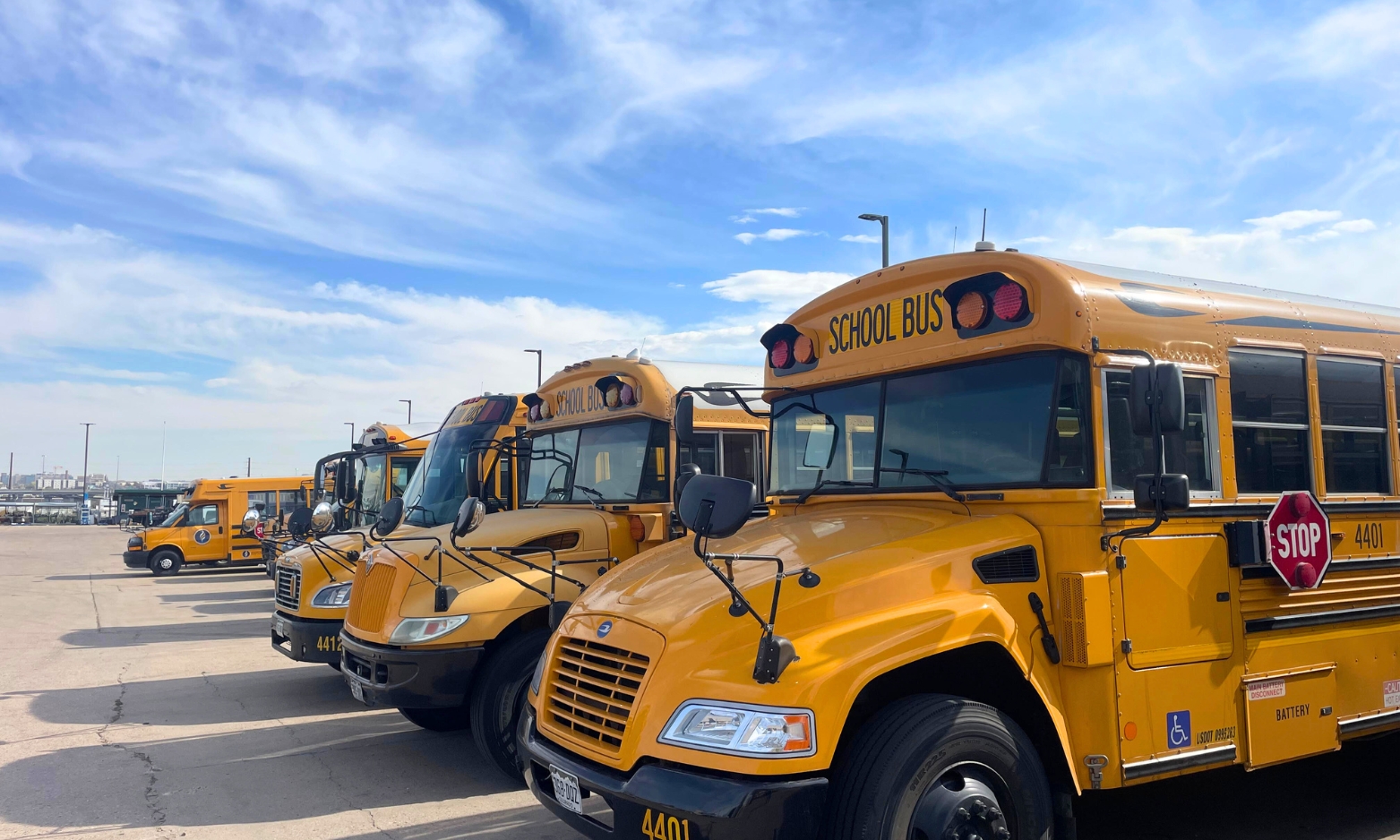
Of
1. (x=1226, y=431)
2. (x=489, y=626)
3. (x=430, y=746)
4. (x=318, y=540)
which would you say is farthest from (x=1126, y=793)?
(x=318, y=540)

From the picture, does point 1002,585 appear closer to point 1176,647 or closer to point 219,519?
point 1176,647

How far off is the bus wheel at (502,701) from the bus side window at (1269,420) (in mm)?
4018

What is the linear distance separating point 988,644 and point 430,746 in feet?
15.6

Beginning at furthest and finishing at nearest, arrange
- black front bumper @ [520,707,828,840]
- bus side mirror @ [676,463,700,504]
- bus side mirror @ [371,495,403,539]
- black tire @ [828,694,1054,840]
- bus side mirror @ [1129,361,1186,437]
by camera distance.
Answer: bus side mirror @ [371,495,403,539], bus side mirror @ [676,463,700,504], bus side mirror @ [1129,361,1186,437], black tire @ [828,694,1054,840], black front bumper @ [520,707,828,840]

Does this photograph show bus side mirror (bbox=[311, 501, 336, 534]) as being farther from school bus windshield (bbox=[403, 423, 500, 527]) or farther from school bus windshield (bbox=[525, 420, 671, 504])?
school bus windshield (bbox=[525, 420, 671, 504])

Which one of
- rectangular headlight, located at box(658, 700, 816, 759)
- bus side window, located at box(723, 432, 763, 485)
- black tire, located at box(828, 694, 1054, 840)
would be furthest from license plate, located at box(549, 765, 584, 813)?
bus side window, located at box(723, 432, 763, 485)

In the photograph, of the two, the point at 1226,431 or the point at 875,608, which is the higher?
the point at 1226,431

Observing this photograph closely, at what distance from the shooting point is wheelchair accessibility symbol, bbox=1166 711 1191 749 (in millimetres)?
3781

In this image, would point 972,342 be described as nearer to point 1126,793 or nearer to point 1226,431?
point 1226,431

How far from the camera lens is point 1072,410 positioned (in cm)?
376

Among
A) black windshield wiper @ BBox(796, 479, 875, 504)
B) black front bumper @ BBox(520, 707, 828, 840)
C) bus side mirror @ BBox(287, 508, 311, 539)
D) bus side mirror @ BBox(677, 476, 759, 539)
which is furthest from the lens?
bus side mirror @ BBox(287, 508, 311, 539)

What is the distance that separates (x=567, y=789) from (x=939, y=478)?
77.2 inches

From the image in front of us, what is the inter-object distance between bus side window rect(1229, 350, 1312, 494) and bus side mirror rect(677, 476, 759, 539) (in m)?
2.37

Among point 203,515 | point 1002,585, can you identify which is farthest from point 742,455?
point 203,515
